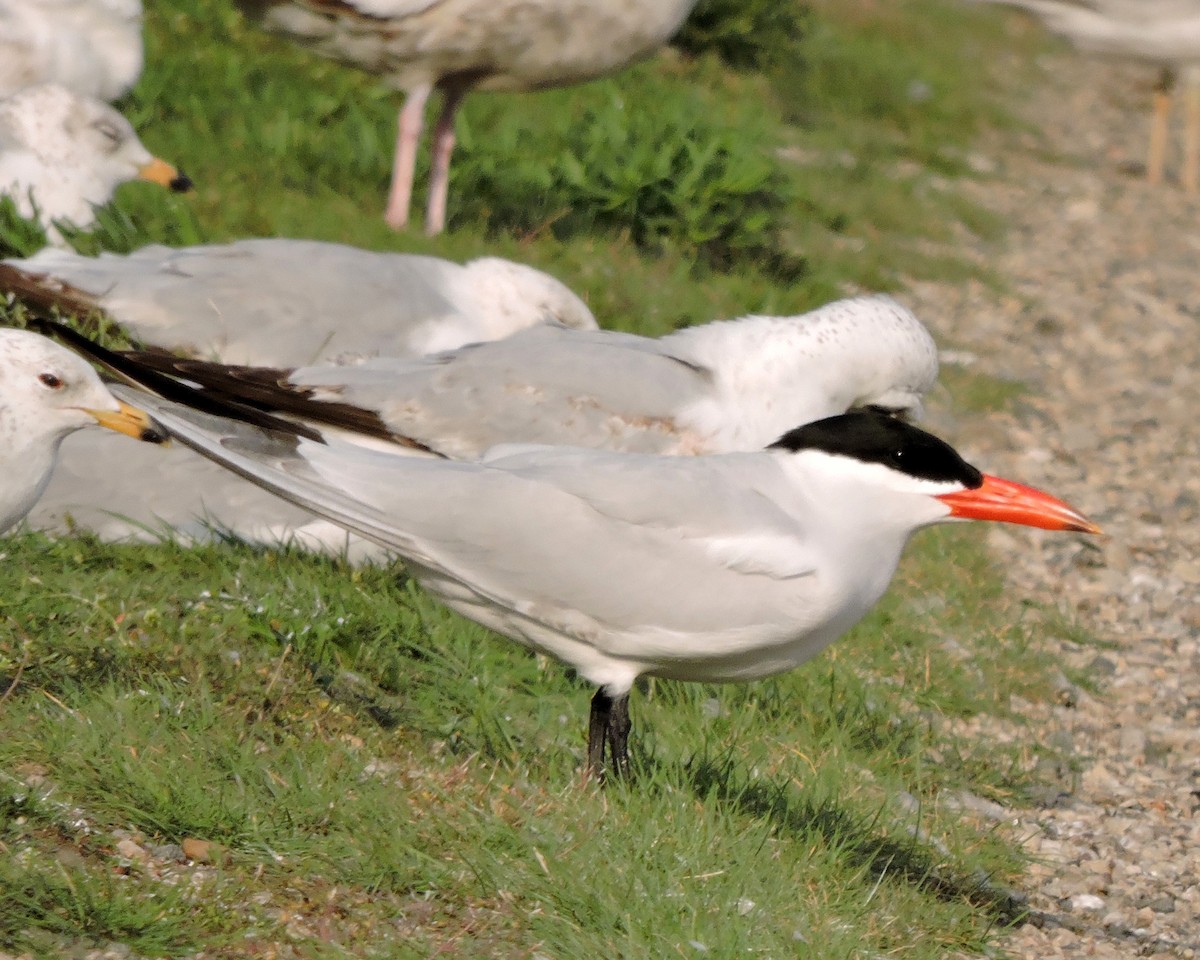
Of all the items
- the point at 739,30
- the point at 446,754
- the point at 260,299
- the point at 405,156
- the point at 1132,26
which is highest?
the point at 1132,26

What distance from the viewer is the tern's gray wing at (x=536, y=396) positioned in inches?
216

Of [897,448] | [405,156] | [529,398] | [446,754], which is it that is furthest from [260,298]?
[897,448]

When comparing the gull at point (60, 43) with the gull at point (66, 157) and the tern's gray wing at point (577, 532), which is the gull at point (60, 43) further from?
the tern's gray wing at point (577, 532)

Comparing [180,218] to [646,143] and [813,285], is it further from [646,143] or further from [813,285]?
[813,285]

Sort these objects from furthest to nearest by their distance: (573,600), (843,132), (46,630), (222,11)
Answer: (843,132), (222,11), (46,630), (573,600)

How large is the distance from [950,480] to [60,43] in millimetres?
6324

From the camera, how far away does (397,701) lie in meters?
4.93

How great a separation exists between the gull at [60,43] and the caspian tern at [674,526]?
5.38 meters

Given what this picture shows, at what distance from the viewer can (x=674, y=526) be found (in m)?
4.09

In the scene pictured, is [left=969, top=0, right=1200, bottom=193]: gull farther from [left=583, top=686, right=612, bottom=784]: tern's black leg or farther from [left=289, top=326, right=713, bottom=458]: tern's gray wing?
[left=583, top=686, right=612, bottom=784]: tern's black leg

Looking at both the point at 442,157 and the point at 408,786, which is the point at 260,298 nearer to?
the point at 442,157

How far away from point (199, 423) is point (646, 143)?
5418mm

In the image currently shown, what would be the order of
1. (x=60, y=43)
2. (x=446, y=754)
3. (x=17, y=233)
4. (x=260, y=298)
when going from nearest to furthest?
1. (x=446, y=754)
2. (x=260, y=298)
3. (x=17, y=233)
4. (x=60, y=43)

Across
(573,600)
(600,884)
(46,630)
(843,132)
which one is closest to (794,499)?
(573,600)
